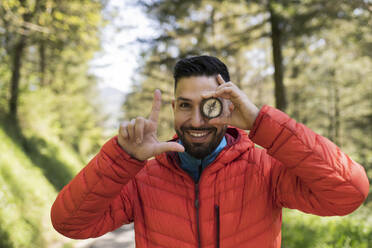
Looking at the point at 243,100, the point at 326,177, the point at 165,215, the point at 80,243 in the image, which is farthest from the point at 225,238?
the point at 80,243

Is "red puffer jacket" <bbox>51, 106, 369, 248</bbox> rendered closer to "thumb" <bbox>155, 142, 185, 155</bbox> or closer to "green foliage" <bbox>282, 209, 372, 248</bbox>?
"thumb" <bbox>155, 142, 185, 155</bbox>

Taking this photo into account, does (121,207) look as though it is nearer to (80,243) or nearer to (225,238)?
(225,238)

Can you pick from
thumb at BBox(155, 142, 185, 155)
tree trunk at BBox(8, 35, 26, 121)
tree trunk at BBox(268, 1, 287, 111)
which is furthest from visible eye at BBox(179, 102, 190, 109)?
tree trunk at BBox(8, 35, 26, 121)

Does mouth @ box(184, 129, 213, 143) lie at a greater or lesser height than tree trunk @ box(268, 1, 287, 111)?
lesser

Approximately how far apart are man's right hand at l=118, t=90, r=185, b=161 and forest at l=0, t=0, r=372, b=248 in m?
4.22

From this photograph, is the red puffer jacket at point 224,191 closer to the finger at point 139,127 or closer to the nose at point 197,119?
the finger at point 139,127

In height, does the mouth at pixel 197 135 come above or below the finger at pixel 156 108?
below

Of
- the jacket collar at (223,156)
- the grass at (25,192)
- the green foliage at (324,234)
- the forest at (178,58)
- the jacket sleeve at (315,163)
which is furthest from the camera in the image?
the forest at (178,58)

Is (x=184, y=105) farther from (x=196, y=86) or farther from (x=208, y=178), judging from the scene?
(x=208, y=178)

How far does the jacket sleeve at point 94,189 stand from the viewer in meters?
1.78

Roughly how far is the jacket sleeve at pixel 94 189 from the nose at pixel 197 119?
486 mm

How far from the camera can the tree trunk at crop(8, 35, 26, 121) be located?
30.9ft

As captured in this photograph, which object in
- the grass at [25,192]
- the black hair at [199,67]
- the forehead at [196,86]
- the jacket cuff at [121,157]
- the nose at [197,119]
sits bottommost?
the grass at [25,192]

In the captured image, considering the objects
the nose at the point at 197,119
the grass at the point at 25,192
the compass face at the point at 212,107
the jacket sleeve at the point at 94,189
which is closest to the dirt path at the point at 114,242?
the grass at the point at 25,192
